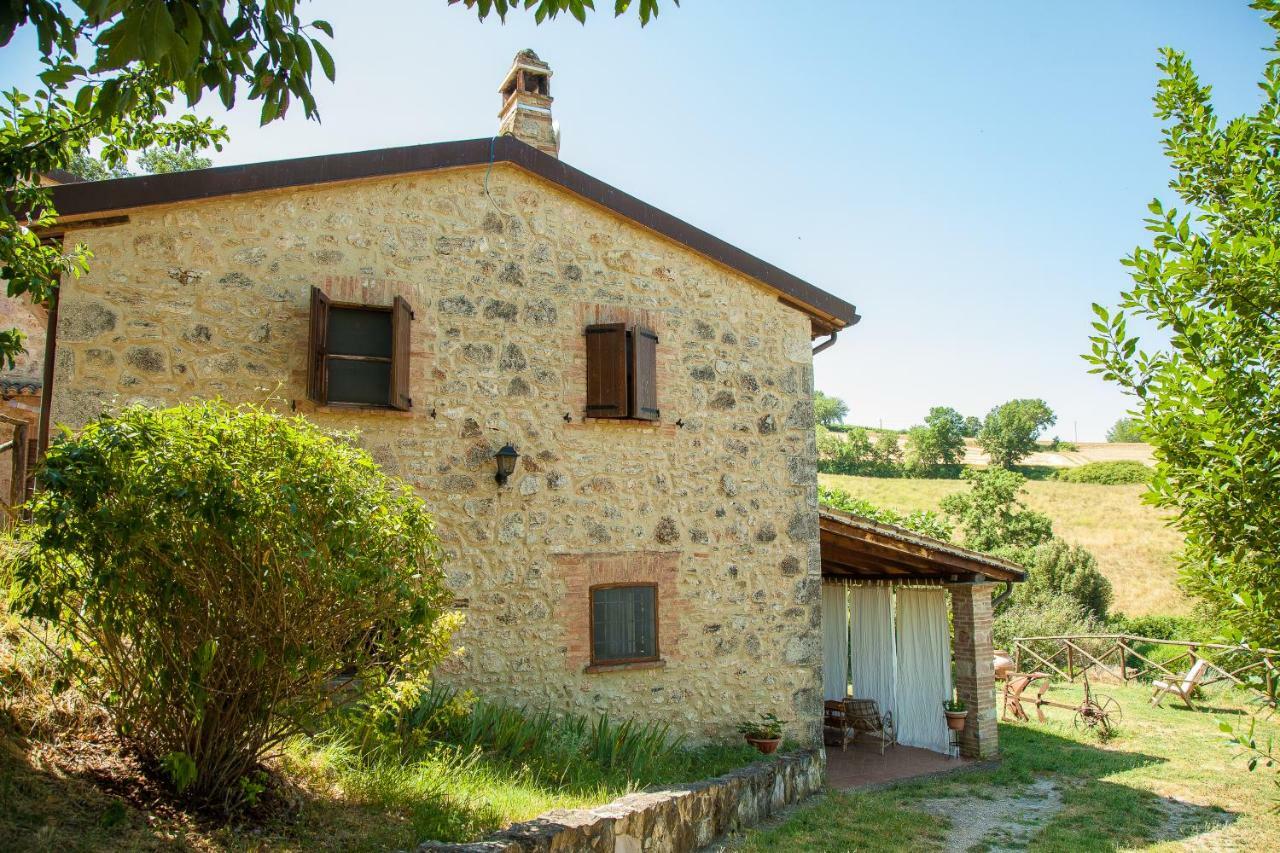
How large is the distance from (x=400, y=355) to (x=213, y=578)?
360cm

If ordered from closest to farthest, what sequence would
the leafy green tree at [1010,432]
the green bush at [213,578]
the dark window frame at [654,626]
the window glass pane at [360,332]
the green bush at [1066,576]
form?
the green bush at [213,578] → the window glass pane at [360,332] → the dark window frame at [654,626] → the green bush at [1066,576] → the leafy green tree at [1010,432]

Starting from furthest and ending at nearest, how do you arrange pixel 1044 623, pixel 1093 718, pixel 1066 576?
pixel 1066 576 < pixel 1044 623 < pixel 1093 718

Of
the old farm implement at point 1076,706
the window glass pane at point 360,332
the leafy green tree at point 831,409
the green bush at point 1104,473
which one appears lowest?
the old farm implement at point 1076,706

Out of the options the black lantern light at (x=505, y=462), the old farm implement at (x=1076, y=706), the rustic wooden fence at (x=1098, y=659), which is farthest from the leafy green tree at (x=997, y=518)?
the black lantern light at (x=505, y=462)

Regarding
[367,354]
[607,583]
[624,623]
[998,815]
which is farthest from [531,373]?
[998,815]

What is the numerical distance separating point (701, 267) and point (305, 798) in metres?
6.61

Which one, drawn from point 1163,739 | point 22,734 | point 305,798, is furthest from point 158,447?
point 1163,739

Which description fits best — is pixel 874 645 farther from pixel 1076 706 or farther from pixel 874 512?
pixel 874 512

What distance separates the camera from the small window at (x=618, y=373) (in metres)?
8.77

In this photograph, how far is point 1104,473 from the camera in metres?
51.0

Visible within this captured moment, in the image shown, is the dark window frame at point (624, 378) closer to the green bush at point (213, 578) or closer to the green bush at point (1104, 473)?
the green bush at point (213, 578)

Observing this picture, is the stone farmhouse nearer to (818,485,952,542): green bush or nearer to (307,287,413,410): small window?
(307,287,413,410): small window

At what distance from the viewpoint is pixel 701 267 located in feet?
31.7

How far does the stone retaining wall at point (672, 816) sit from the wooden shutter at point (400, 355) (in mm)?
3872
